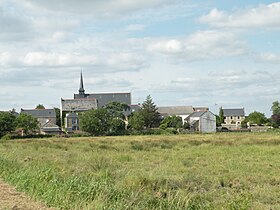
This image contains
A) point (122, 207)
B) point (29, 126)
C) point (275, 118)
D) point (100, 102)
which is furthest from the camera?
point (100, 102)

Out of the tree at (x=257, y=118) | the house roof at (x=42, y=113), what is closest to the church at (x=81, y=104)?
the house roof at (x=42, y=113)

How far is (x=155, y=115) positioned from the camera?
102938mm

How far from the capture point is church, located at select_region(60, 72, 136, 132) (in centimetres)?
10512

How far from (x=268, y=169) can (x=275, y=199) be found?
25.5ft

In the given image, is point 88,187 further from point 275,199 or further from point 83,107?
point 83,107

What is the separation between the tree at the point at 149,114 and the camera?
3964 inches

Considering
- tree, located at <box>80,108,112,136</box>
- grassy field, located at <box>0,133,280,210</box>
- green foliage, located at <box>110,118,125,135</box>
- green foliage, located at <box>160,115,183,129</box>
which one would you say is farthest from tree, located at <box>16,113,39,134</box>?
grassy field, located at <box>0,133,280,210</box>

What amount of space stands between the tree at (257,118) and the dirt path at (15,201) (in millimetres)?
A: 114362

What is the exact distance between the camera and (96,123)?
82.7m

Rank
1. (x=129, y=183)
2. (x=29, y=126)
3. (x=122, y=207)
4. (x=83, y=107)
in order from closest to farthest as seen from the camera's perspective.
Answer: (x=122, y=207), (x=129, y=183), (x=29, y=126), (x=83, y=107)

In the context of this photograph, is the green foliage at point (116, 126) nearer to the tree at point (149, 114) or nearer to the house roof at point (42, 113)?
the tree at point (149, 114)

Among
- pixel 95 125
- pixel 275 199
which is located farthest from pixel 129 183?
pixel 95 125

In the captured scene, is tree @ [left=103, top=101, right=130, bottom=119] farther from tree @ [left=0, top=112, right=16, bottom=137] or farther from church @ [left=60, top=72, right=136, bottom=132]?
tree @ [left=0, top=112, right=16, bottom=137]

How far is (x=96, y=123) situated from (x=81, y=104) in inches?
1336
